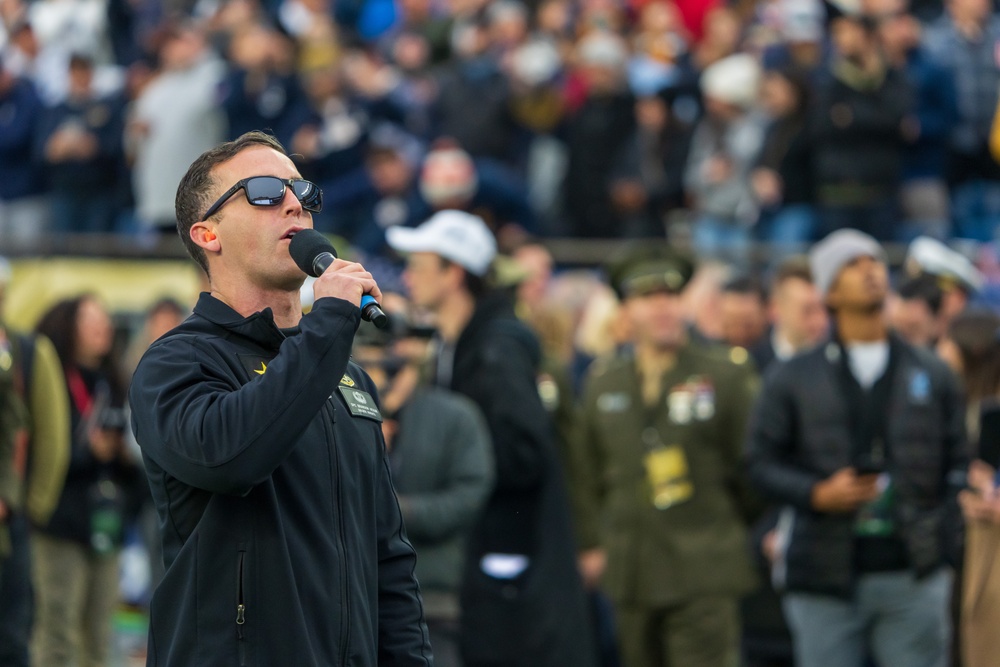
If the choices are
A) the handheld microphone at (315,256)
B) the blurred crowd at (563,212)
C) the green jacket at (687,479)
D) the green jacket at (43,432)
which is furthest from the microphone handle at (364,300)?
the green jacket at (43,432)

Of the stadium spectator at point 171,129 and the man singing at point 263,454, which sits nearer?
the man singing at point 263,454

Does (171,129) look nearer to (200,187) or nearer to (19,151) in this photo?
(19,151)

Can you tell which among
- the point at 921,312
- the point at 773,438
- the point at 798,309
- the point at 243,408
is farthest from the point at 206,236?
the point at 798,309

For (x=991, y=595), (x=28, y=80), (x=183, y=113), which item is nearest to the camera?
(x=991, y=595)

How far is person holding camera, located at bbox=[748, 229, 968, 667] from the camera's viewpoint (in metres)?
6.96

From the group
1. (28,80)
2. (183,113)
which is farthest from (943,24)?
(28,80)

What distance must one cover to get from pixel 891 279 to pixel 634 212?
8.33 ft

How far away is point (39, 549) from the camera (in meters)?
9.19

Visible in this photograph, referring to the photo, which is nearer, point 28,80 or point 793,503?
point 793,503

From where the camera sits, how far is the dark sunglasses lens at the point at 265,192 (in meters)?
3.88

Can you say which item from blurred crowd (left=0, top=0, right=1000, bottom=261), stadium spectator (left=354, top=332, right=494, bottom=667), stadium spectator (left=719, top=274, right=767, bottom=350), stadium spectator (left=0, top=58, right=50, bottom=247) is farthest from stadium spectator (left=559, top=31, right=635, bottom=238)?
stadium spectator (left=354, top=332, right=494, bottom=667)

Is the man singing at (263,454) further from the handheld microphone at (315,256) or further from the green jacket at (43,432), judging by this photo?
the green jacket at (43,432)

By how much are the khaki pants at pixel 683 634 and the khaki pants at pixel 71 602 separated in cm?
313

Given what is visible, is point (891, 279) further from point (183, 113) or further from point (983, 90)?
point (183, 113)
